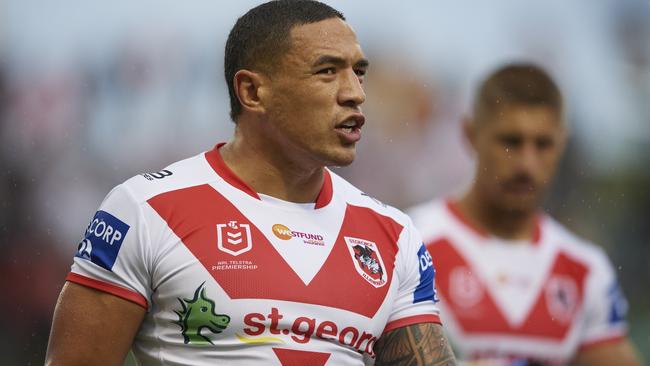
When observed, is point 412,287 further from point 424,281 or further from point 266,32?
point 266,32

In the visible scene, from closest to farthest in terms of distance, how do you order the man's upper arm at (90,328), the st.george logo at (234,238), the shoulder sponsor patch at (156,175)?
the man's upper arm at (90,328) < the st.george logo at (234,238) < the shoulder sponsor patch at (156,175)

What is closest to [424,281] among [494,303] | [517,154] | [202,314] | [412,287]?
[412,287]

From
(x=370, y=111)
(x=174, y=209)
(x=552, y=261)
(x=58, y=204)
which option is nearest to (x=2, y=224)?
(x=58, y=204)

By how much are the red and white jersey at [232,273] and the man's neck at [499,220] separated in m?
3.15

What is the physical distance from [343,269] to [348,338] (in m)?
0.21

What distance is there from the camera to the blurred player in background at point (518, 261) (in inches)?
279

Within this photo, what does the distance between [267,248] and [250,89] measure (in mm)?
546

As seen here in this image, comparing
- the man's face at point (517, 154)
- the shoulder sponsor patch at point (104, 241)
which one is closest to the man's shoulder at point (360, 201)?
the shoulder sponsor patch at point (104, 241)

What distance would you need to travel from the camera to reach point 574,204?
11.4m

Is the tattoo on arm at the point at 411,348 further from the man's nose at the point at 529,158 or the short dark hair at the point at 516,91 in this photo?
the short dark hair at the point at 516,91

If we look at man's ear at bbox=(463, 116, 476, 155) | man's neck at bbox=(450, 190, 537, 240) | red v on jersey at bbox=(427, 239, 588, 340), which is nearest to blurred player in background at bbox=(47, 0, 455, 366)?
red v on jersey at bbox=(427, 239, 588, 340)

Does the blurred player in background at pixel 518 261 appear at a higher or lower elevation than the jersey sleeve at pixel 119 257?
lower

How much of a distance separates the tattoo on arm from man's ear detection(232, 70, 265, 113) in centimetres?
84

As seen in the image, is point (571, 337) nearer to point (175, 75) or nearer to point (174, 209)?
point (174, 209)
